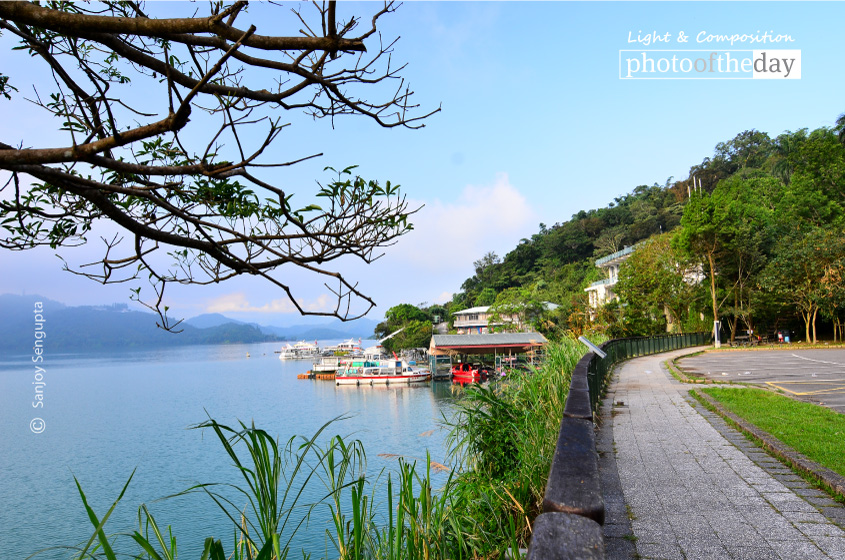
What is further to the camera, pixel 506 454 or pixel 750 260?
pixel 750 260

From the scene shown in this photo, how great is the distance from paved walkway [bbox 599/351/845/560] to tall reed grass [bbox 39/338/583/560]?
664 millimetres

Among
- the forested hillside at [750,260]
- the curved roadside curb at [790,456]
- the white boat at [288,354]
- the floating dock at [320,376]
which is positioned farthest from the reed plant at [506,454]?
the white boat at [288,354]

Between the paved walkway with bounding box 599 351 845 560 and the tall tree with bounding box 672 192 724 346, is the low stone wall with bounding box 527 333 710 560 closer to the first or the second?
the paved walkway with bounding box 599 351 845 560

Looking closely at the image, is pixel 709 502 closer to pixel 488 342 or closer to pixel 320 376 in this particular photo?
pixel 488 342

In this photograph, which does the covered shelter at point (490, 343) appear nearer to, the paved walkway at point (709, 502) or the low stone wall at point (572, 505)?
the paved walkway at point (709, 502)

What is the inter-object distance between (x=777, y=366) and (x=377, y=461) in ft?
40.6

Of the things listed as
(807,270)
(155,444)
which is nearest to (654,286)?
(807,270)

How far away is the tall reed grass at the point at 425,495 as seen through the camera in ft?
7.68

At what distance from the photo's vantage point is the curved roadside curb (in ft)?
12.4

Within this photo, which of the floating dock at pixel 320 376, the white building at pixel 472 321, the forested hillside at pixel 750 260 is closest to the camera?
the forested hillside at pixel 750 260

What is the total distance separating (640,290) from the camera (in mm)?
30250

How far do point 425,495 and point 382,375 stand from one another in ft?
153

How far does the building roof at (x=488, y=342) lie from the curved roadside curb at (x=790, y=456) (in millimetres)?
34849

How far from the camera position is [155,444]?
23.0 meters
